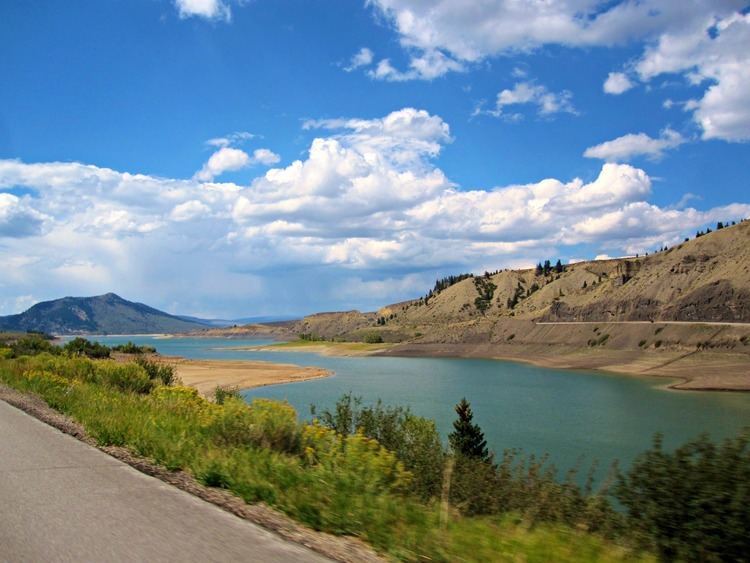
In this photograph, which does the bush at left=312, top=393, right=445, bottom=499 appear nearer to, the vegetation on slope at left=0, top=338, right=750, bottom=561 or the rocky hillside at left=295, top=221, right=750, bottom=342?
the vegetation on slope at left=0, top=338, right=750, bottom=561

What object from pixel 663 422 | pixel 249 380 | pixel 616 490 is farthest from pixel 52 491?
pixel 249 380

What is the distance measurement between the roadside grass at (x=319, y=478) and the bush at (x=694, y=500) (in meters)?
0.57

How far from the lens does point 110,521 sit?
5859 millimetres

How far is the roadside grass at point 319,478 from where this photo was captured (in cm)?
525

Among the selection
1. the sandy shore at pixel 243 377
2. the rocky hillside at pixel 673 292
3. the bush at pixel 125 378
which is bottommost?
the sandy shore at pixel 243 377

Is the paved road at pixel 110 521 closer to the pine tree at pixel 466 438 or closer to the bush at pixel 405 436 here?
the bush at pixel 405 436

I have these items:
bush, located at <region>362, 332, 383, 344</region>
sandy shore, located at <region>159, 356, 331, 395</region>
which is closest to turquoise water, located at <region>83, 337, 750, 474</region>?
sandy shore, located at <region>159, 356, 331, 395</region>

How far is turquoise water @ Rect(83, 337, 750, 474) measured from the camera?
35125mm

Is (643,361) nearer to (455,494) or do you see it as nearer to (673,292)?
(673,292)

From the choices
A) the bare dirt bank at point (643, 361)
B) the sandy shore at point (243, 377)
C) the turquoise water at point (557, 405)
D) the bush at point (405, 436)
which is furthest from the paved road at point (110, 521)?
the bare dirt bank at point (643, 361)

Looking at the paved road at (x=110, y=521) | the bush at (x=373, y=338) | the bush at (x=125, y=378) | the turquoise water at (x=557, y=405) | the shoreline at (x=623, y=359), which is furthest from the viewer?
the bush at (x=373, y=338)

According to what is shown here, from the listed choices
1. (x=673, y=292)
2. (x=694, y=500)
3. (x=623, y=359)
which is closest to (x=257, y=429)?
(x=694, y=500)

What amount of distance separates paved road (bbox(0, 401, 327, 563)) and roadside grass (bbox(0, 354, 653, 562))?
0.67m

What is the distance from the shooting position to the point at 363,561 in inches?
196
